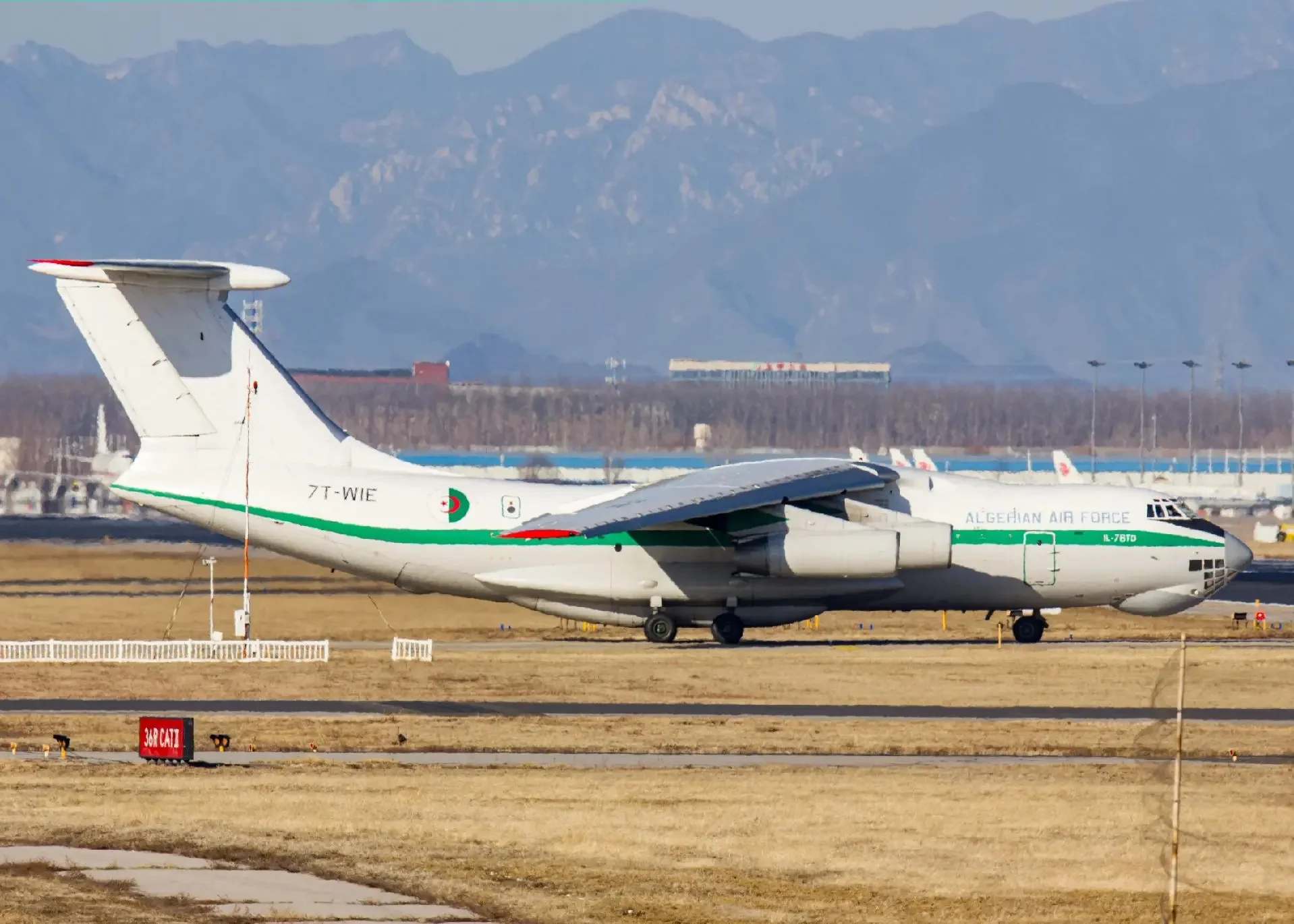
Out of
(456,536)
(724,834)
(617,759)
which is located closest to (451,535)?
(456,536)

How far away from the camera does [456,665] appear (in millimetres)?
37344

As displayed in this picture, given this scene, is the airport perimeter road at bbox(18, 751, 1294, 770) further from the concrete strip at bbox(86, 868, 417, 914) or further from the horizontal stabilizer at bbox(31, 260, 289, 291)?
the horizontal stabilizer at bbox(31, 260, 289, 291)

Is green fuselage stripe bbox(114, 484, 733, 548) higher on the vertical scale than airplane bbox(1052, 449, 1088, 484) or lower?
lower

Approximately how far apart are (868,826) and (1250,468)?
12296cm

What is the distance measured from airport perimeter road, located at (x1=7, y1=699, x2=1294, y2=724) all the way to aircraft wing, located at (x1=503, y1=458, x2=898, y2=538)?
17.7ft

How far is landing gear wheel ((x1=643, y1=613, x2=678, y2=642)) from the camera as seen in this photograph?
42062 millimetres

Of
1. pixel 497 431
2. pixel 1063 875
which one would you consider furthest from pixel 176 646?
pixel 497 431

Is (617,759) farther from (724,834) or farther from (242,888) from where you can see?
(242,888)

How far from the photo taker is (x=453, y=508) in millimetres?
41062

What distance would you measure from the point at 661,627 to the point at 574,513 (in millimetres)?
4198

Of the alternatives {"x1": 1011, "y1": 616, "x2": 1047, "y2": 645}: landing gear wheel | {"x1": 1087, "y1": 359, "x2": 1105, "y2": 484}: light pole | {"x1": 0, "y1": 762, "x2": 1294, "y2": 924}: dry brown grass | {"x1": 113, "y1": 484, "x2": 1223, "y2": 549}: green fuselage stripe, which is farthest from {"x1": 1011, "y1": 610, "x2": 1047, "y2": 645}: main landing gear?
{"x1": 1087, "y1": 359, "x2": 1105, "y2": 484}: light pole

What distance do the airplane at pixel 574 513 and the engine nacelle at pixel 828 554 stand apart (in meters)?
0.04

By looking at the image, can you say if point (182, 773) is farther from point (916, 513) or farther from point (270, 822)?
point (916, 513)

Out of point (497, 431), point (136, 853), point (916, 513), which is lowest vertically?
point (136, 853)
